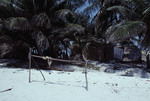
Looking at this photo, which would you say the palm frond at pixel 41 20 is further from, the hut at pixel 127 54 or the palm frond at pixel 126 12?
the hut at pixel 127 54

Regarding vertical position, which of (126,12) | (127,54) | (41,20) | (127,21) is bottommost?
(127,54)

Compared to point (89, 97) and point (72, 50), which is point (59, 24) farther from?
point (89, 97)

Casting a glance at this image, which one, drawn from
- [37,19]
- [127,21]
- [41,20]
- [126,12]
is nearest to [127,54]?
[127,21]

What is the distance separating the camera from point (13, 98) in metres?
2.20

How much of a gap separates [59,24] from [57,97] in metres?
6.49

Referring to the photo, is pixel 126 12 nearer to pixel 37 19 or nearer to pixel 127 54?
pixel 37 19

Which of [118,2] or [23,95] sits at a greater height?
[118,2]

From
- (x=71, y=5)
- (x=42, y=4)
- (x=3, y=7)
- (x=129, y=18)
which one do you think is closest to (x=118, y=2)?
(x=129, y=18)

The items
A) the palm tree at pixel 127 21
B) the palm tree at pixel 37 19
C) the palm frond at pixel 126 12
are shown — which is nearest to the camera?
the palm tree at pixel 127 21

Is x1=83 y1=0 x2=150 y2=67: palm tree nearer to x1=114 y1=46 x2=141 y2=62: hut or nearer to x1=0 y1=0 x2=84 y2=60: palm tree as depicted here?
x1=0 y1=0 x2=84 y2=60: palm tree

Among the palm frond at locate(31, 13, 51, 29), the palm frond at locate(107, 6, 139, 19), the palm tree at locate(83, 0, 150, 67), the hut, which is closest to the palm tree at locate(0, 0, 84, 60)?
the palm frond at locate(31, 13, 51, 29)

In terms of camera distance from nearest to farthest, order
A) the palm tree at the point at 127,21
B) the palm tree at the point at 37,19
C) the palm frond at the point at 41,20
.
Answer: the palm tree at the point at 127,21
the palm frond at the point at 41,20
the palm tree at the point at 37,19

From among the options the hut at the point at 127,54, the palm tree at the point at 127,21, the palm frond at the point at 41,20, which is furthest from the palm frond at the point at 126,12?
the hut at the point at 127,54

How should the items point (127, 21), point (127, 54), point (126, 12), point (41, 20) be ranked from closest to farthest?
1. point (127, 21)
2. point (126, 12)
3. point (41, 20)
4. point (127, 54)
